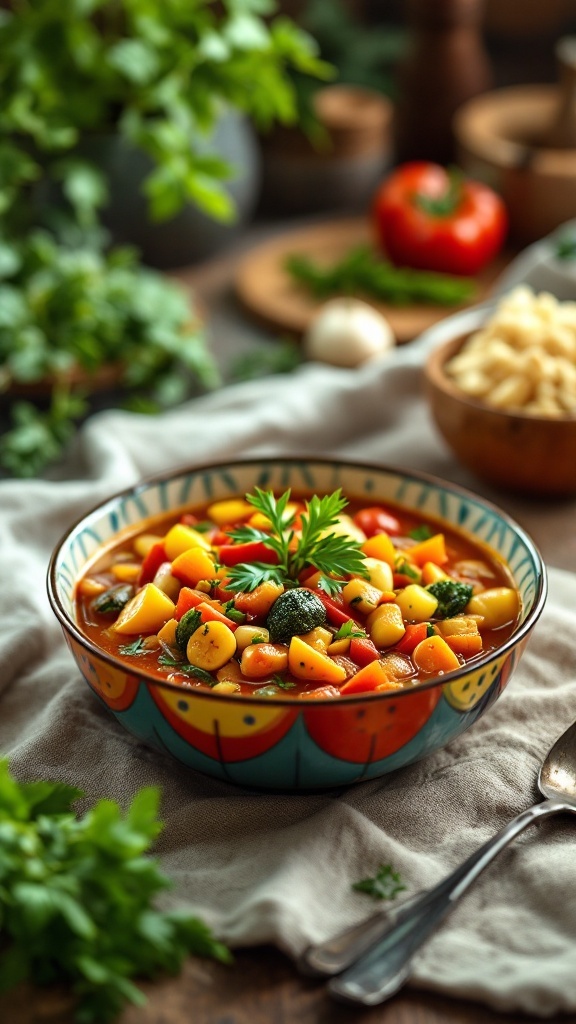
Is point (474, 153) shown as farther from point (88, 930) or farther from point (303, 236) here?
point (88, 930)

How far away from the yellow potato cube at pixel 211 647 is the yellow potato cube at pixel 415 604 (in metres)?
0.41

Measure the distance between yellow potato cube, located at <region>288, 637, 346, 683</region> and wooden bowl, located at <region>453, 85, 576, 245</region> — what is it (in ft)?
11.6

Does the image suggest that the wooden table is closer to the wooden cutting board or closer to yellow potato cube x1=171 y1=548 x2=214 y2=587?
yellow potato cube x1=171 y1=548 x2=214 y2=587

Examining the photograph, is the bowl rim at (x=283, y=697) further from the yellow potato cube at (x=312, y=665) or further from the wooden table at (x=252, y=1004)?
the wooden table at (x=252, y=1004)

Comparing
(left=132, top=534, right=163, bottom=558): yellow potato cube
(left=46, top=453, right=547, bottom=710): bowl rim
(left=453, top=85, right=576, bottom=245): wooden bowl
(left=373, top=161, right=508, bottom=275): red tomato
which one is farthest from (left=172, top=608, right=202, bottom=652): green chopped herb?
(left=453, top=85, right=576, bottom=245): wooden bowl

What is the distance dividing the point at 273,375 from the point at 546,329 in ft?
4.34

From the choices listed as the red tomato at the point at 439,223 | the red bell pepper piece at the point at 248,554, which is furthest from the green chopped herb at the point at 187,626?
the red tomato at the point at 439,223

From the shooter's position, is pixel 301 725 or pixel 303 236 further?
pixel 303 236

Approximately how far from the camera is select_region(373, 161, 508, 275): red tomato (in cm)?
519

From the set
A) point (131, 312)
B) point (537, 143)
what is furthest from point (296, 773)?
point (537, 143)

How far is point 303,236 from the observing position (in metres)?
5.71

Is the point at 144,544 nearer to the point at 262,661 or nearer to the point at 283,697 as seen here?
the point at 262,661

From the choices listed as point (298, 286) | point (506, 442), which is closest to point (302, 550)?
point (506, 442)

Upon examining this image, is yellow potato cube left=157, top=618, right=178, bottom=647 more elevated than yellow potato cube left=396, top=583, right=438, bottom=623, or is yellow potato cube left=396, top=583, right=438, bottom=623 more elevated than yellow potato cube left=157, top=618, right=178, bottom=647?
yellow potato cube left=157, top=618, right=178, bottom=647
